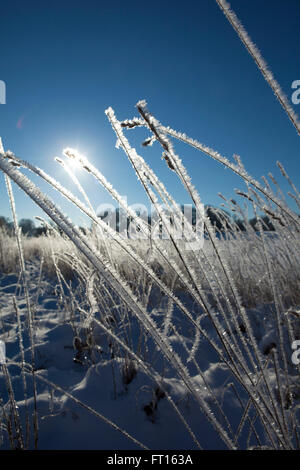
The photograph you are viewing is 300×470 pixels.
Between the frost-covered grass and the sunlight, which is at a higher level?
the sunlight

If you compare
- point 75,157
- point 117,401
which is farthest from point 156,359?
point 75,157

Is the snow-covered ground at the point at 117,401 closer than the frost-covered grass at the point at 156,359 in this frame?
No

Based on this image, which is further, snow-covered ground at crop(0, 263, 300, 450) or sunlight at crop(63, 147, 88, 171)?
snow-covered ground at crop(0, 263, 300, 450)

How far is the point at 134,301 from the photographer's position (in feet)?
1.57

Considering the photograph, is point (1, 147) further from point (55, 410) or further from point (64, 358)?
point (64, 358)

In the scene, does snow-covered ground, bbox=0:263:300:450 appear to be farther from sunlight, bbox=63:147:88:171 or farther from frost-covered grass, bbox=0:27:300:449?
sunlight, bbox=63:147:88:171

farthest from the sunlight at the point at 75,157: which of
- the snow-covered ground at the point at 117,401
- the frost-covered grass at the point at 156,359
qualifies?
the snow-covered ground at the point at 117,401

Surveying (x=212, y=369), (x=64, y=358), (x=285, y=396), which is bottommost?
(x=285, y=396)

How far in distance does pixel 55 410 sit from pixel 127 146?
1094mm

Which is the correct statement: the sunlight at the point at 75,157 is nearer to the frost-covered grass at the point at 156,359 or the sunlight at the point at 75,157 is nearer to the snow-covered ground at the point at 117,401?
the frost-covered grass at the point at 156,359

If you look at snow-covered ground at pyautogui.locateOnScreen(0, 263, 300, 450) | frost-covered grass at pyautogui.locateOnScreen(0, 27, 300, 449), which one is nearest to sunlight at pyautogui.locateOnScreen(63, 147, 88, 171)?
frost-covered grass at pyautogui.locateOnScreen(0, 27, 300, 449)

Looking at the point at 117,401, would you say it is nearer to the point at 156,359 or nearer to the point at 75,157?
the point at 156,359
